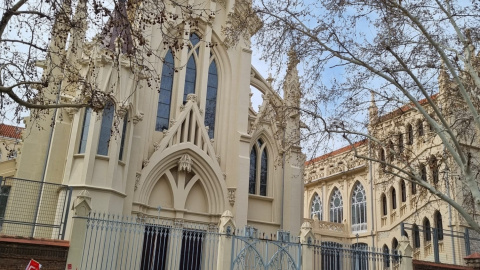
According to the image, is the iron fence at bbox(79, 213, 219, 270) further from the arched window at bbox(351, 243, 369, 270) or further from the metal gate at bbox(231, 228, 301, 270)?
the arched window at bbox(351, 243, 369, 270)

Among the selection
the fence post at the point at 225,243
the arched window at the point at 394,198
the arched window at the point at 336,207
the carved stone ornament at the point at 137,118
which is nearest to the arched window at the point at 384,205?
the arched window at the point at 394,198

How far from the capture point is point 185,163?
1950cm

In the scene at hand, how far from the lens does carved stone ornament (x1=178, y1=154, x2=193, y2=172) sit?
19.5 m

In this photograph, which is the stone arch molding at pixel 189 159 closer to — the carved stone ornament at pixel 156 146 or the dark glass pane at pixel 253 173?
the carved stone ornament at pixel 156 146

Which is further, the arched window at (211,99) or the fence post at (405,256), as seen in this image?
the arched window at (211,99)

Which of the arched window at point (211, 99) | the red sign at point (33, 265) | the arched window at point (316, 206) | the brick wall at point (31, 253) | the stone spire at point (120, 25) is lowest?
the red sign at point (33, 265)

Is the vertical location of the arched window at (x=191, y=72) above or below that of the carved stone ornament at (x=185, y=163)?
above

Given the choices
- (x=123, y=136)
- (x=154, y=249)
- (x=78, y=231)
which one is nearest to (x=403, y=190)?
(x=123, y=136)

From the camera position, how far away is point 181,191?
774 inches

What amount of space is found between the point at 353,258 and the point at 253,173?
739 centimetres

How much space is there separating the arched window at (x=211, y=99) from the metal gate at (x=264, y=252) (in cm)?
791

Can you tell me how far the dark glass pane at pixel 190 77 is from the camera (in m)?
21.3

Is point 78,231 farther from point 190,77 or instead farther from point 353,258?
point 190,77

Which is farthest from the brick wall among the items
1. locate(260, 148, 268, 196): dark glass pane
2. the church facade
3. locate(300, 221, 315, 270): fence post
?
locate(260, 148, 268, 196): dark glass pane
